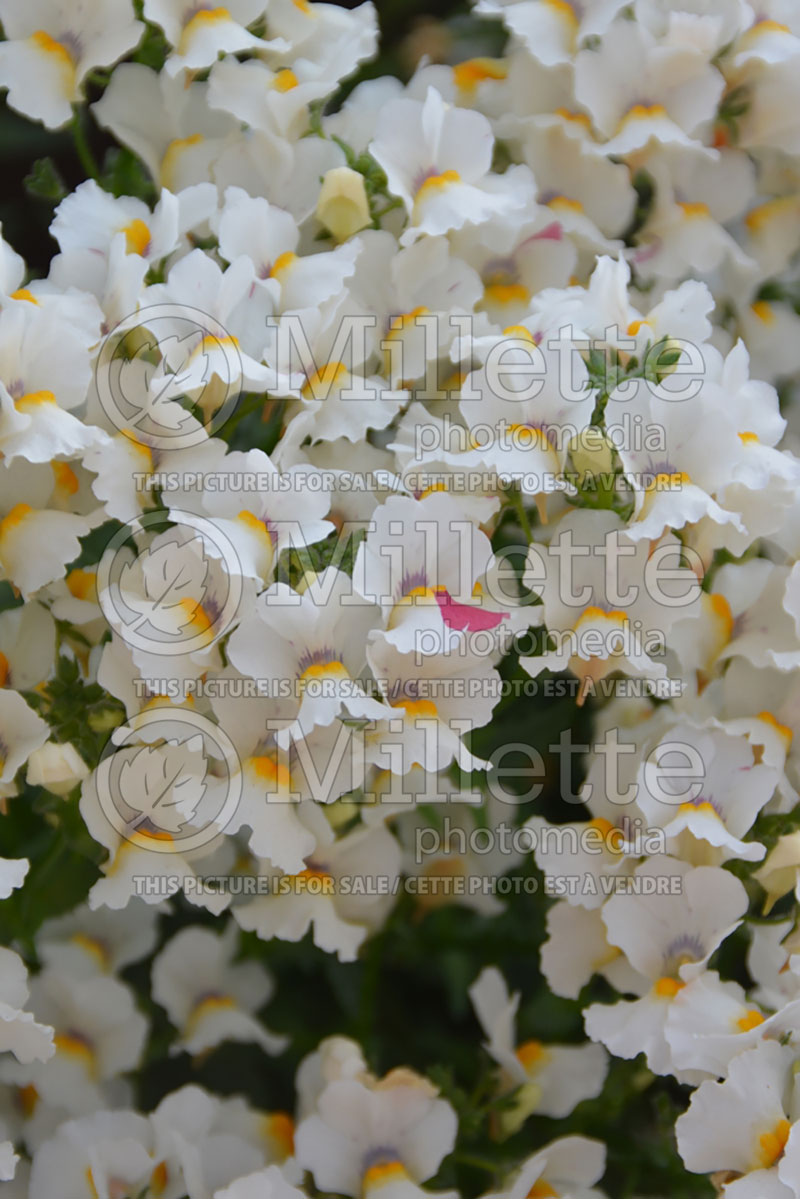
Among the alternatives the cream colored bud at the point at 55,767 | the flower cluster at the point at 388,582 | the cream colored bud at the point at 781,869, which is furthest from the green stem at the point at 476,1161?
the cream colored bud at the point at 55,767

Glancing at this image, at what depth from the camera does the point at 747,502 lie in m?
0.75

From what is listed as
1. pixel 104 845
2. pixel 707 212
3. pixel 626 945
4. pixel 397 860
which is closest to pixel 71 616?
pixel 104 845

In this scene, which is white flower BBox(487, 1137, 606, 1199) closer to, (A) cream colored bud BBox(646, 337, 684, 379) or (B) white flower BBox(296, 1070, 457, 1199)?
(B) white flower BBox(296, 1070, 457, 1199)

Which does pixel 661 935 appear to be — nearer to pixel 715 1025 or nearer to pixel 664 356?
pixel 715 1025

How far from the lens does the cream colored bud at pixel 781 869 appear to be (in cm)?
74

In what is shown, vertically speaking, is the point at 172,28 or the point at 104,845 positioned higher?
the point at 172,28

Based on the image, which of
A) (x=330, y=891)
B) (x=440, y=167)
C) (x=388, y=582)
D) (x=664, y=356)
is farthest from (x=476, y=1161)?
(x=440, y=167)

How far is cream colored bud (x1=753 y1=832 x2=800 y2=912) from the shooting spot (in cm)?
74

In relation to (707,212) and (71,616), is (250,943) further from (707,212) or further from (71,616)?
(707,212)

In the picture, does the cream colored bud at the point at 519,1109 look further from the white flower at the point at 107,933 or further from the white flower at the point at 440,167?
the white flower at the point at 440,167

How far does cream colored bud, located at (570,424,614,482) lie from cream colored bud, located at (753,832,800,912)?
23 cm

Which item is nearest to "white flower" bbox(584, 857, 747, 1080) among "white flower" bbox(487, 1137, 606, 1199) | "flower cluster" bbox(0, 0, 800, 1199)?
"flower cluster" bbox(0, 0, 800, 1199)

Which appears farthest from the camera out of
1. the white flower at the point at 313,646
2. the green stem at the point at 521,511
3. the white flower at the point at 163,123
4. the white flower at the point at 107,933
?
the white flower at the point at 107,933

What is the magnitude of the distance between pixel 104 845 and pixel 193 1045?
26 centimetres
